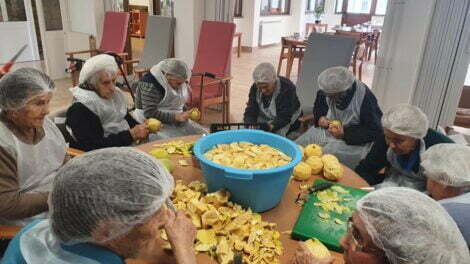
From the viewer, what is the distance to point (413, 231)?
77 centimetres

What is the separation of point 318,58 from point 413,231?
2.91 m

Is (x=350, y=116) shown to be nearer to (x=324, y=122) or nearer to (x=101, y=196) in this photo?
(x=324, y=122)

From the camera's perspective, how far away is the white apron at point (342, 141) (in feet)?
7.77

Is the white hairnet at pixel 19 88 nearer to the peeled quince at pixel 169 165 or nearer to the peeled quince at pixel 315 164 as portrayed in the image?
the peeled quince at pixel 169 165

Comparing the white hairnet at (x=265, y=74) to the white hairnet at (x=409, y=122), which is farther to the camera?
the white hairnet at (x=265, y=74)

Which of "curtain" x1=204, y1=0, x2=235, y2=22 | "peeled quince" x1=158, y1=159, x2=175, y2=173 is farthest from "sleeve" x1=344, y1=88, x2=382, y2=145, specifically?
"curtain" x1=204, y1=0, x2=235, y2=22

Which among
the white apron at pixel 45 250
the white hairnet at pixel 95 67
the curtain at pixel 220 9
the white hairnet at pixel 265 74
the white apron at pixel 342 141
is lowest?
the white apron at pixel 342 141

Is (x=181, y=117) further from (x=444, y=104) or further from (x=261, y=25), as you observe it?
(x=261, y=25)

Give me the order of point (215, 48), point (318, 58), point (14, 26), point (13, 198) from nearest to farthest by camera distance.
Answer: point (13, 198), point (318, 58), point (215, 48), point (14, 26)

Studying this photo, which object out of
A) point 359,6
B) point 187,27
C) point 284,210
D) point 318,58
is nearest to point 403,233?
point 284,210

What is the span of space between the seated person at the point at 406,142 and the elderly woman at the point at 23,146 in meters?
1.65

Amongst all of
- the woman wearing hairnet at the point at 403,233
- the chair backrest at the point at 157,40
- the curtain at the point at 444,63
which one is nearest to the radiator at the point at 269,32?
the chair backrest at the point at 157,40

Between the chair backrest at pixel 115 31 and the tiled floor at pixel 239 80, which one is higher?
the chair backrest at pixel 115 31

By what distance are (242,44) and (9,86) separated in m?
7.71
